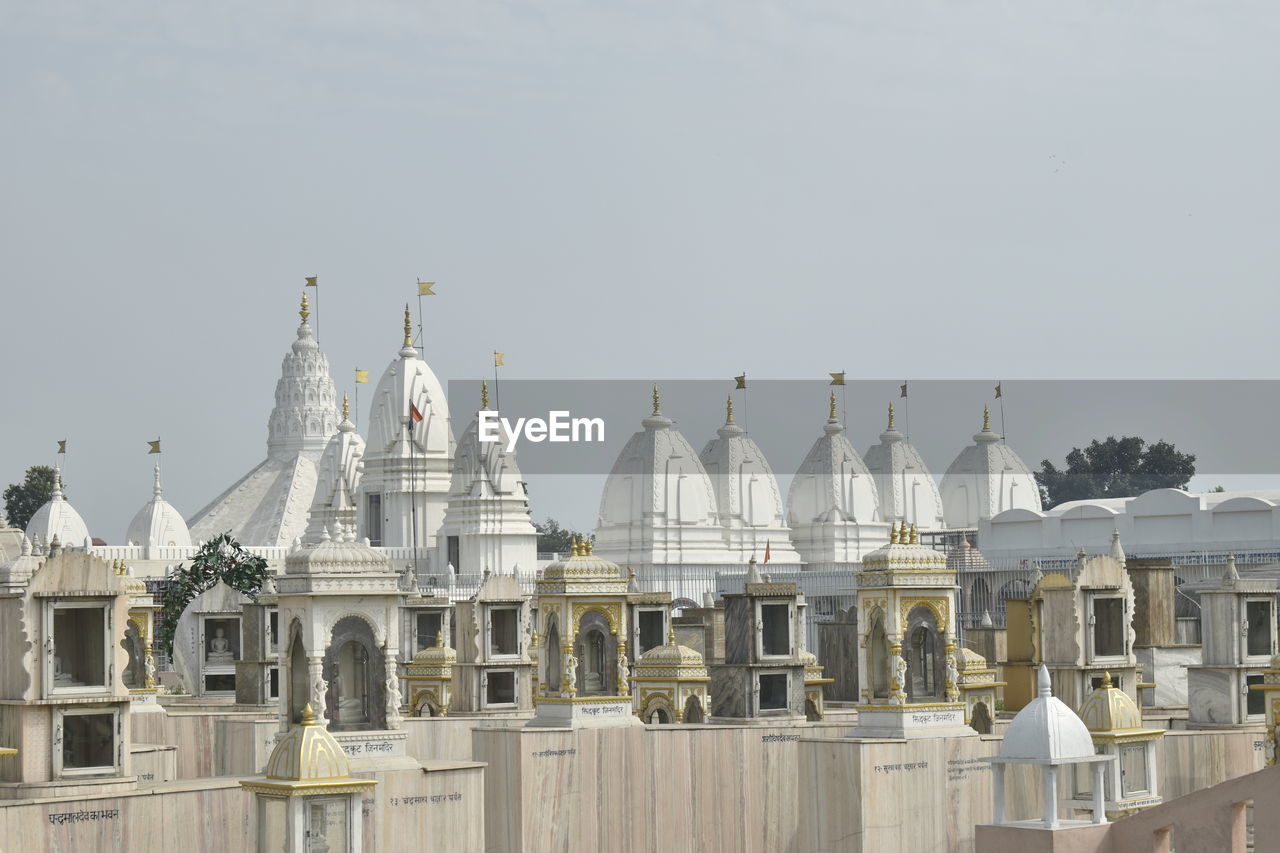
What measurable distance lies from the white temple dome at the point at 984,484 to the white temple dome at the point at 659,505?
46.1 ft

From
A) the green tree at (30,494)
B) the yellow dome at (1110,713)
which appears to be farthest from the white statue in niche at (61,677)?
the green tree at (30,494)

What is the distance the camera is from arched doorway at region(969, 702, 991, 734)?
2831 cm

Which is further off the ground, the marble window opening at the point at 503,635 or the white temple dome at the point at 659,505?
the white temple dome at the point at 659,505

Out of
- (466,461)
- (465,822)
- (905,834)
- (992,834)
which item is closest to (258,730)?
(465,822)

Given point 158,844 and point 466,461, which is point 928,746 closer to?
point 158,844

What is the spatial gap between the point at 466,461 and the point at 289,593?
4740 cm

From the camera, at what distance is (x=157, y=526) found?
76375 millimetres

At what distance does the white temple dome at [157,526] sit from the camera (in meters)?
75.9

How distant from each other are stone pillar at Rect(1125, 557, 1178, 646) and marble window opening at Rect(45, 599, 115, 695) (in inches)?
652

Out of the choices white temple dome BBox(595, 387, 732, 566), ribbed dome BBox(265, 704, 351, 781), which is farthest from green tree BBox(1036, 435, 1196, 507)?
ribbed dome BBox(265, 704, 351, 781)

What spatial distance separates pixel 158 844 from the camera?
1842 centimetres

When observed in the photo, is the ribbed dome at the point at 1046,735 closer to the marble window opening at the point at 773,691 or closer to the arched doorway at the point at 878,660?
the arched doorway at the point at 878,660

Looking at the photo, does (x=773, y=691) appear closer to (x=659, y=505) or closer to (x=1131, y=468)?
(x=659, y=505)

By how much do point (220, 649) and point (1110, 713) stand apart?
2043 centimetres
